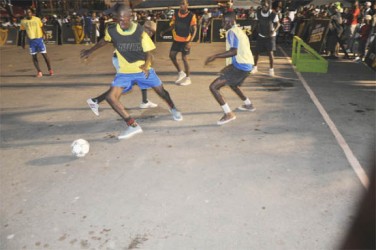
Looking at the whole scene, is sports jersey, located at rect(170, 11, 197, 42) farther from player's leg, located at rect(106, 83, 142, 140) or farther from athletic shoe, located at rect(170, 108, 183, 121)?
player's leg, located at rect(106, 83, 142, 140)

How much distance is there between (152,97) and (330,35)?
27.5ft

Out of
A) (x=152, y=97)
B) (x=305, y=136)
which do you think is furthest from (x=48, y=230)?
(x=152, y=97)

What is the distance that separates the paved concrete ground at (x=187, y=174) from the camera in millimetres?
3117

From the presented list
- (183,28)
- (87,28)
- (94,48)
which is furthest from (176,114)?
(87,28)

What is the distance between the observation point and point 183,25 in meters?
8.32

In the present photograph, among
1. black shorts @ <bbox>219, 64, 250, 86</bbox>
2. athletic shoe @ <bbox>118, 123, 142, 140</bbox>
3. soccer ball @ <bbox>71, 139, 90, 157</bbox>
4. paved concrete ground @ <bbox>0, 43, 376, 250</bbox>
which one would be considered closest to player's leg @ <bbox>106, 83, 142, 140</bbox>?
athletic shoe @ <bbox>118, 123, 142, 140</bbox>

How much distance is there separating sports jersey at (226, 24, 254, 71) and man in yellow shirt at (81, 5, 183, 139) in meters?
1.28

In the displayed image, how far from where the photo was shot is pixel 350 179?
391cm

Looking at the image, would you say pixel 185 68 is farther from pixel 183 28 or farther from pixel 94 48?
pixel 94 48

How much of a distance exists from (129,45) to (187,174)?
2181mm

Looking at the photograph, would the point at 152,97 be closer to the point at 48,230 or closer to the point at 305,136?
the point at 305,136

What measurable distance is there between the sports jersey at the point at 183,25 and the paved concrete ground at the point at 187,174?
5.30 ft

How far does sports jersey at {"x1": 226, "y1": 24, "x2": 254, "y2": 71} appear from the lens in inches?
212

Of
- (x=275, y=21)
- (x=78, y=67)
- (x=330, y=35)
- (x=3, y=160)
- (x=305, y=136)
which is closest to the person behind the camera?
(x=3, y=160)
